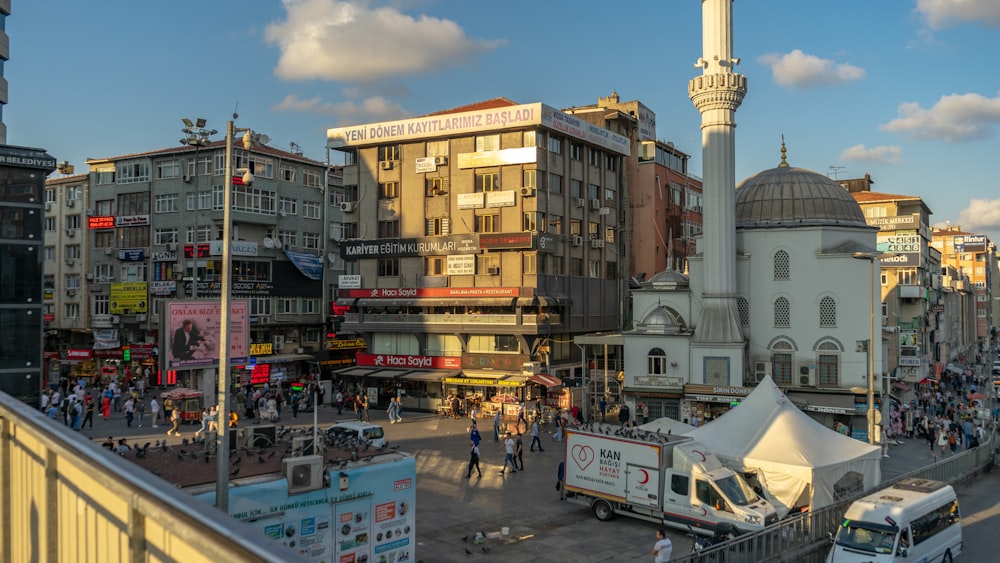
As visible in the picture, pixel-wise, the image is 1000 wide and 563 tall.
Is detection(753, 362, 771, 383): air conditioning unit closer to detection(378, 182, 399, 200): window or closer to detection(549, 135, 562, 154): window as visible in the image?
detection(549, 135, 562, 154): window

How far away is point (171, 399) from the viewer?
1464 inches

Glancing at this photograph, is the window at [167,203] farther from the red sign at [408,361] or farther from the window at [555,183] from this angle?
the window at [555,183]

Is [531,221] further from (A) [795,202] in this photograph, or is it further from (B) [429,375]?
Result: (A) [795,202]

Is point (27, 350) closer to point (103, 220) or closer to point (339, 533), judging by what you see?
point (339, 533)

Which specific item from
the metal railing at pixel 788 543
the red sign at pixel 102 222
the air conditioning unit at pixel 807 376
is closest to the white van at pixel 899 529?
the metal railing at pixel 788 543

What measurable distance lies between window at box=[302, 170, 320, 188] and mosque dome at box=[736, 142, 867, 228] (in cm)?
3415

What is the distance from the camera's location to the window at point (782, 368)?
39438 mm

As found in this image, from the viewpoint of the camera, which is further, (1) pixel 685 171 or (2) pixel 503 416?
(1) pixel 685 171

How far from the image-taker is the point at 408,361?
161 ft

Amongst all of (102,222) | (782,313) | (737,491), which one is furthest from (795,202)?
(102,222)

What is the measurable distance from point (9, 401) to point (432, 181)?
4509cm

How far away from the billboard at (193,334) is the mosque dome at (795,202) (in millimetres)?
31700

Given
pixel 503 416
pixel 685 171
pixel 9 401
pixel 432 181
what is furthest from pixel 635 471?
pixel 685 171

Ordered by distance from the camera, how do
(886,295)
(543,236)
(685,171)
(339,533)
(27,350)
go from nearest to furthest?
(339,533), (27,350), (543,236), (886,295), (685,171)
